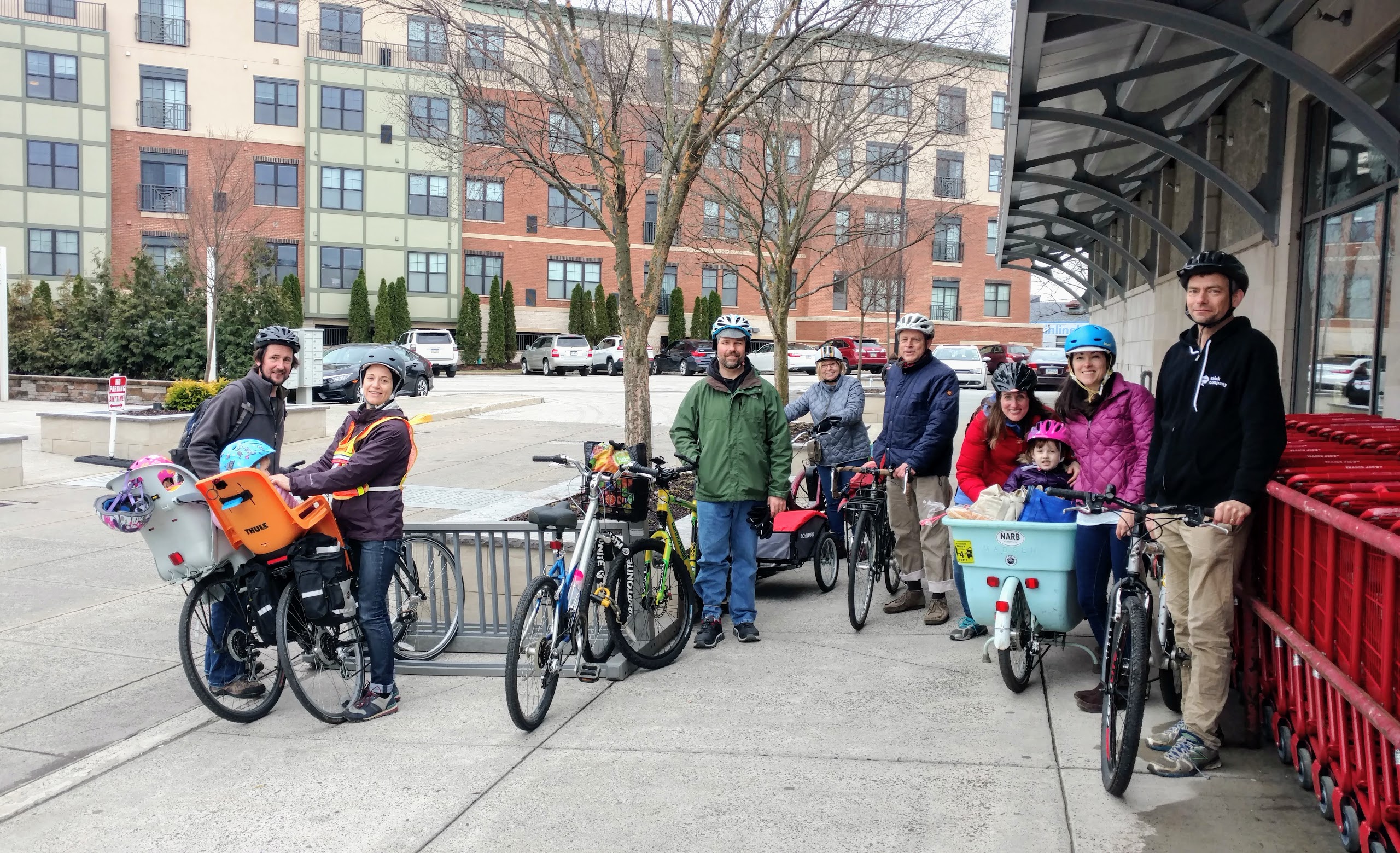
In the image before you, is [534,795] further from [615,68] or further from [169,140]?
[169,140]

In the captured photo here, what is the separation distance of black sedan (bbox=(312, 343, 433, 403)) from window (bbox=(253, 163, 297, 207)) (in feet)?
67.1

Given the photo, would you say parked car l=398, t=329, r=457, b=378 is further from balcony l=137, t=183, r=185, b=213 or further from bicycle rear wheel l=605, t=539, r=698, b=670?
bicycle rear wheel l=605, t=539, r=698, b=670

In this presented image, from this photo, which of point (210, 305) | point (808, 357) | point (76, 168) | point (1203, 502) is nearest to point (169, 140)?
point (76, 168)

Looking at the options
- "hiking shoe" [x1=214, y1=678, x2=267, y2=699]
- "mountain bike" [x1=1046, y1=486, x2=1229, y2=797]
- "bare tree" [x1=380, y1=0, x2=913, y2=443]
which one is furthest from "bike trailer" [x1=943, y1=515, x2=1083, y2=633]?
"bare tree" [x1=380, y1=0, x2=913, y2=443]

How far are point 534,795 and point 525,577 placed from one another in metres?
2.34

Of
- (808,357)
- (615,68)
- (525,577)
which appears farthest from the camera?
(808,357)

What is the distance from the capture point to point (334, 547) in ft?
17.6

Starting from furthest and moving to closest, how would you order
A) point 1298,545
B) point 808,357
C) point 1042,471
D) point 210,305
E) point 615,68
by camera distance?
point 808,357, point 210,305, point 615,68, point 1042,471, point 1298,545

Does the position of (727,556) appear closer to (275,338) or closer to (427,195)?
(275,338)

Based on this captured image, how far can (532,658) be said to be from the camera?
5.11 m

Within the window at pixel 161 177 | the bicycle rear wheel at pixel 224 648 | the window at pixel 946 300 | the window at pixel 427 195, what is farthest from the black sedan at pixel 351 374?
the window at pixel 946 300

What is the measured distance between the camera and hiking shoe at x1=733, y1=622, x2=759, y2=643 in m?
6.63

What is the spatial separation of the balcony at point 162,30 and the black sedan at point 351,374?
932 inches

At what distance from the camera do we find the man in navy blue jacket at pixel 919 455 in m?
7.07
